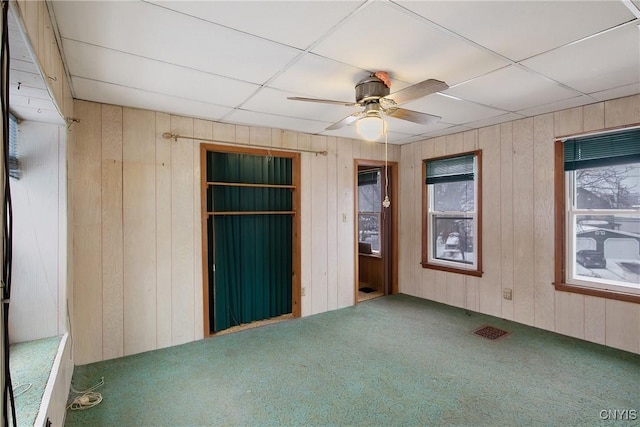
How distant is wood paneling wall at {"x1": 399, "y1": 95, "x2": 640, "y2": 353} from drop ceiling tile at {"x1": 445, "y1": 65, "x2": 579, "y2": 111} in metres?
0.50

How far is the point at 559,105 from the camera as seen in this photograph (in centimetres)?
321

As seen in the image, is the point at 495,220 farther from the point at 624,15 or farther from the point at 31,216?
the point at 31,216

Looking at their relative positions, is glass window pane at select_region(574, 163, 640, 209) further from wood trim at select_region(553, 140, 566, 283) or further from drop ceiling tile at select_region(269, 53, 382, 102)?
drop ceiling tile at select_region(269, 53, 382, 102)

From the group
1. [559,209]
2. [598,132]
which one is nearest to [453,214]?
[559,209]

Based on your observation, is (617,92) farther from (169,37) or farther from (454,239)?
(169,37)

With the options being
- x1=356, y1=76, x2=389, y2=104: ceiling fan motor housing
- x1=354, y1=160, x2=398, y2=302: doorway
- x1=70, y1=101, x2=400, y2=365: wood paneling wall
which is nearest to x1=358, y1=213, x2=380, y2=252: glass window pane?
Answer: x1=354, y1=160, x2=398, y2=302: doorway

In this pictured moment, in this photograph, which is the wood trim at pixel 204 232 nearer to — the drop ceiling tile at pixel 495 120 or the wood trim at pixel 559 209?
the drop ceiling tile at pixel 495 120

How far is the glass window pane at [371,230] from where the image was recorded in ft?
18.5

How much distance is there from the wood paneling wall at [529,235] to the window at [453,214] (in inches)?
5.0

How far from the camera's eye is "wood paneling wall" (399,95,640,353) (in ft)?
10.2

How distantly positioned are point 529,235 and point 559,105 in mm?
1409

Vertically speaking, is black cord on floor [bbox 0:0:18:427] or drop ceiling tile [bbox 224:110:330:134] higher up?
drop ceiling tile [bbox 224:110:330:134]

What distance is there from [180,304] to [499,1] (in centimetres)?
356

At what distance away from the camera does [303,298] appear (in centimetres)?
418
